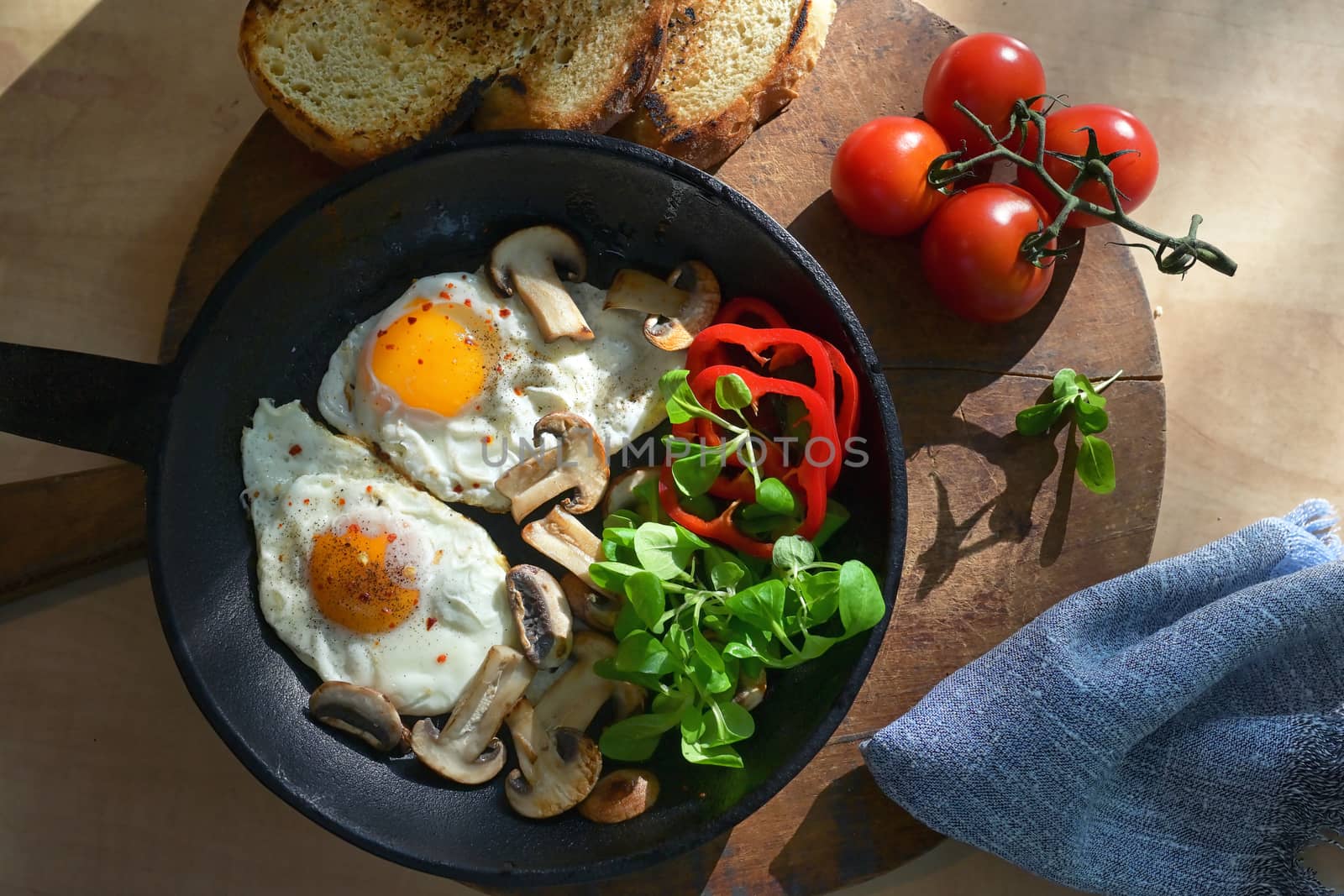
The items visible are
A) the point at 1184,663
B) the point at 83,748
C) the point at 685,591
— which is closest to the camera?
the point at 685,591

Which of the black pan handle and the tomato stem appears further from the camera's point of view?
the tomato stem

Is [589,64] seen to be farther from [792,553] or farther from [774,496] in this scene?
[792,553]

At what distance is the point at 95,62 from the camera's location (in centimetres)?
243

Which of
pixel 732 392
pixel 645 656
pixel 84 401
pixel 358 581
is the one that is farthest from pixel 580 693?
pixel 84 401

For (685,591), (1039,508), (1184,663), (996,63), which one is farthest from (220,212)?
(1184,663)

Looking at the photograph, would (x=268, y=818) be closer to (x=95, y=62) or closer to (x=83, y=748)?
(x=83, y=748)

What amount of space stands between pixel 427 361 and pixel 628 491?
560mm

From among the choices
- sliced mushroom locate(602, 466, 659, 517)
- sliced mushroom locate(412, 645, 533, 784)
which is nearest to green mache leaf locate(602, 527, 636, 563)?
sliced mushroom locate(602, 466, 659, 517)

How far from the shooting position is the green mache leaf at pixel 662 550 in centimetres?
192

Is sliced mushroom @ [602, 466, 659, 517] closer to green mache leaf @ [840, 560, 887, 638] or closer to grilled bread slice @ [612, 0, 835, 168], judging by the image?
green mache leaf @ [840, 560, 887, 638]

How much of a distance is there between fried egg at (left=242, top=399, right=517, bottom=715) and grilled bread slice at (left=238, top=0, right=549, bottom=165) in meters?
0.77

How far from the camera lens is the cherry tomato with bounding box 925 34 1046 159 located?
2105 millimetres

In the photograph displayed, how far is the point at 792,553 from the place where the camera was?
6.19 ft

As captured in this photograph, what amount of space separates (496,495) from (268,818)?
1058 millimetres
